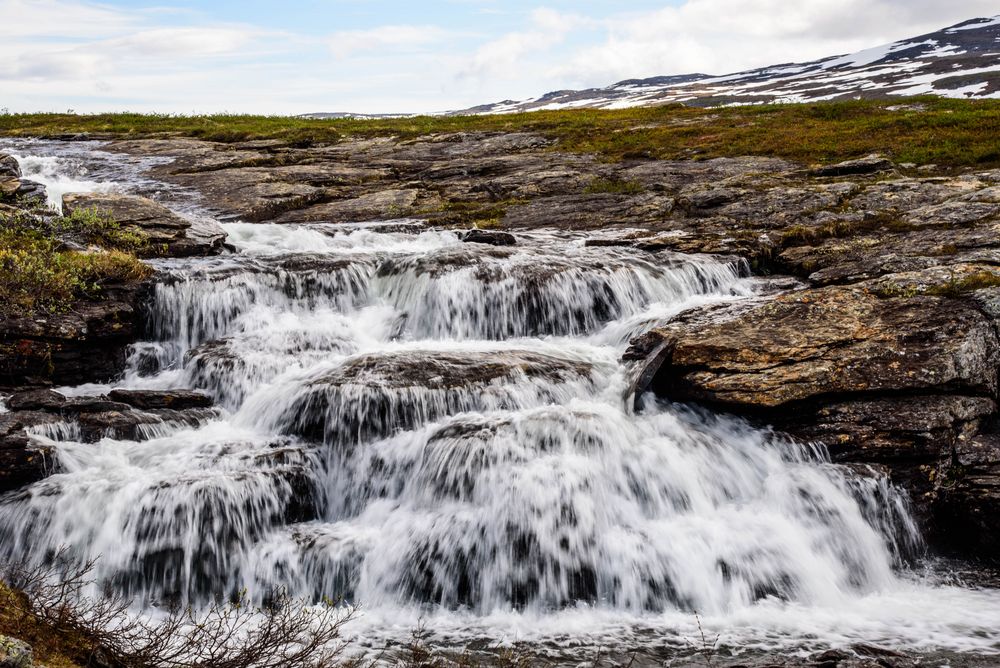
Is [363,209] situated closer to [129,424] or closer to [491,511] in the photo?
[129,424]

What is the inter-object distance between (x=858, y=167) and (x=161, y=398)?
74.1ft

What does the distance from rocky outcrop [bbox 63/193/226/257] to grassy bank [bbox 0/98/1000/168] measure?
1761 cm

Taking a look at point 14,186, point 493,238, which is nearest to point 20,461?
point 493,238

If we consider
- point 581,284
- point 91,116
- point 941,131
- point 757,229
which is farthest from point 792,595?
point 91,116

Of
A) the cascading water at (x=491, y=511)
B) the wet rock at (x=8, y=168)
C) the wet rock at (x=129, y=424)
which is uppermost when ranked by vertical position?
the wet rock at (x=8, y=168)

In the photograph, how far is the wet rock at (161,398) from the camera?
12.7 meters

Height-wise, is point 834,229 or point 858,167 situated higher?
point 858,167

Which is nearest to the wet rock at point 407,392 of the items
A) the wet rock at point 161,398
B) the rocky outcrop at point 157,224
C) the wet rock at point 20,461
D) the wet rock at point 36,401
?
the wet rock at point 161,398

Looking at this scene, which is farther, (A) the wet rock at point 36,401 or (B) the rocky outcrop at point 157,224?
(B) the rocky outcrop at point 157,224

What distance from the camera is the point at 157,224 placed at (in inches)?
757

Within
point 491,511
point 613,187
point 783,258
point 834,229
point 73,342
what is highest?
point 613,187

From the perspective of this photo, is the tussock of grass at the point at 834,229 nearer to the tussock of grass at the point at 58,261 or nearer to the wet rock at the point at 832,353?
the wet rock at the point at 832,353

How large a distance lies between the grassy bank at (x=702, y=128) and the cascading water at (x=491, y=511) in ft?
60.7

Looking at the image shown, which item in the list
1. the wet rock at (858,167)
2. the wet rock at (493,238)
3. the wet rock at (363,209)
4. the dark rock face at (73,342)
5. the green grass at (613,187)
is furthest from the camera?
the green grass at (613,187)
